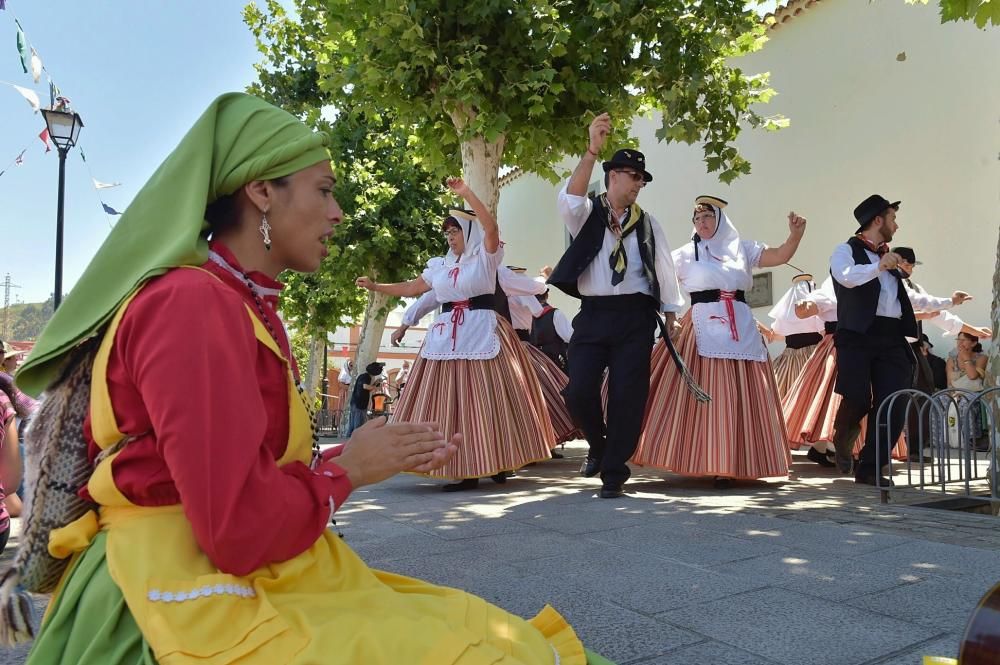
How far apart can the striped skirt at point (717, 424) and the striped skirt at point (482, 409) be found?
0.85 meters

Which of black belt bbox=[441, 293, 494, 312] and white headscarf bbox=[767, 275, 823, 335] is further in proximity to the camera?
white headscarf bbox=[767, 275, 823, 335]

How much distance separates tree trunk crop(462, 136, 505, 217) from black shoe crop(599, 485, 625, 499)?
15.4 ft

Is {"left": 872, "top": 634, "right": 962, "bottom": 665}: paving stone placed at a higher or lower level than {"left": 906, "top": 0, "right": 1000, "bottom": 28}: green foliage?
lower

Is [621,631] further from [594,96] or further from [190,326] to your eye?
[594,96]

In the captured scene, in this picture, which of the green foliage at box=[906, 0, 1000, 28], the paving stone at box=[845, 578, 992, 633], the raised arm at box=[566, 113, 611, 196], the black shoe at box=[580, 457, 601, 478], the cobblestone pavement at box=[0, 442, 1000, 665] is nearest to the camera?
the cobblestone pavement at box=[0, 442, 1000, 665]

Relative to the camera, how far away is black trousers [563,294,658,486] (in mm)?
5484

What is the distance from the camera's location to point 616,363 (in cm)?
560

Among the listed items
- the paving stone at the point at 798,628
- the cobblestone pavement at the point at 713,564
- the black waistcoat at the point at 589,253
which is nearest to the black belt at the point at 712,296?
the black waistcoat at the point at 589,253

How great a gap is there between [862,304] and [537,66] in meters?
4.01

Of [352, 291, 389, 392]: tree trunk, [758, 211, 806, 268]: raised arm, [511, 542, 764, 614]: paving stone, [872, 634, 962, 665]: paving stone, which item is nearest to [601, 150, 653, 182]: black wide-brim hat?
[758, 211, 806, 268]: raised arm

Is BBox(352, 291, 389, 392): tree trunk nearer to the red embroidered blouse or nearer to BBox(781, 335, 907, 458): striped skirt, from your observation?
BBox(781, 335, 907, 458): striped skirt

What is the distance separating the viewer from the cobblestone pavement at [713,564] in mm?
2381

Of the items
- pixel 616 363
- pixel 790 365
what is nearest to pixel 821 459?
Answer: pixel 790 365

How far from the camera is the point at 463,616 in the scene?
1393mm
